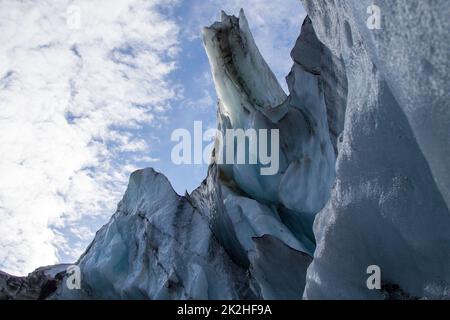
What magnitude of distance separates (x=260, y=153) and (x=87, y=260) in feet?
11.2

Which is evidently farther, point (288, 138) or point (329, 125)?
point (288, 138)

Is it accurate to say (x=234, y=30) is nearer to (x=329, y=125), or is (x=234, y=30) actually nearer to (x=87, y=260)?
(x=329, y=125)

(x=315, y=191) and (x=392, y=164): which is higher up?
(x=392, y=164)

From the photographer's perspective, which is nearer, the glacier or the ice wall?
the ice wall

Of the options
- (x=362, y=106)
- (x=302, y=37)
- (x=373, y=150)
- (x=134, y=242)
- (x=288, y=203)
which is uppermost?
(x=302, y=37)

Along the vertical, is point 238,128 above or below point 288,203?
above

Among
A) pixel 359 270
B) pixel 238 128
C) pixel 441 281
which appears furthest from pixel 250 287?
pixel 441 281

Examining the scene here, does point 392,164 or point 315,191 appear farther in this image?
point 315,191

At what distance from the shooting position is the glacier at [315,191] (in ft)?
8.90

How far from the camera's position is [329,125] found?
21.7ft

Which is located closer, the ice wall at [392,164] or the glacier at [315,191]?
the ice wall at [392,164]

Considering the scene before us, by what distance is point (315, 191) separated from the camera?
6871 mm

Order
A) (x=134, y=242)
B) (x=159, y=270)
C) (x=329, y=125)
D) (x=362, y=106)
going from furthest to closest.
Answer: (x=134, y=242)
(x=159, y=270)
(x=329, y=125)
(x=362, y=106)

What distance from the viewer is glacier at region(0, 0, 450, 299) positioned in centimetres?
271
